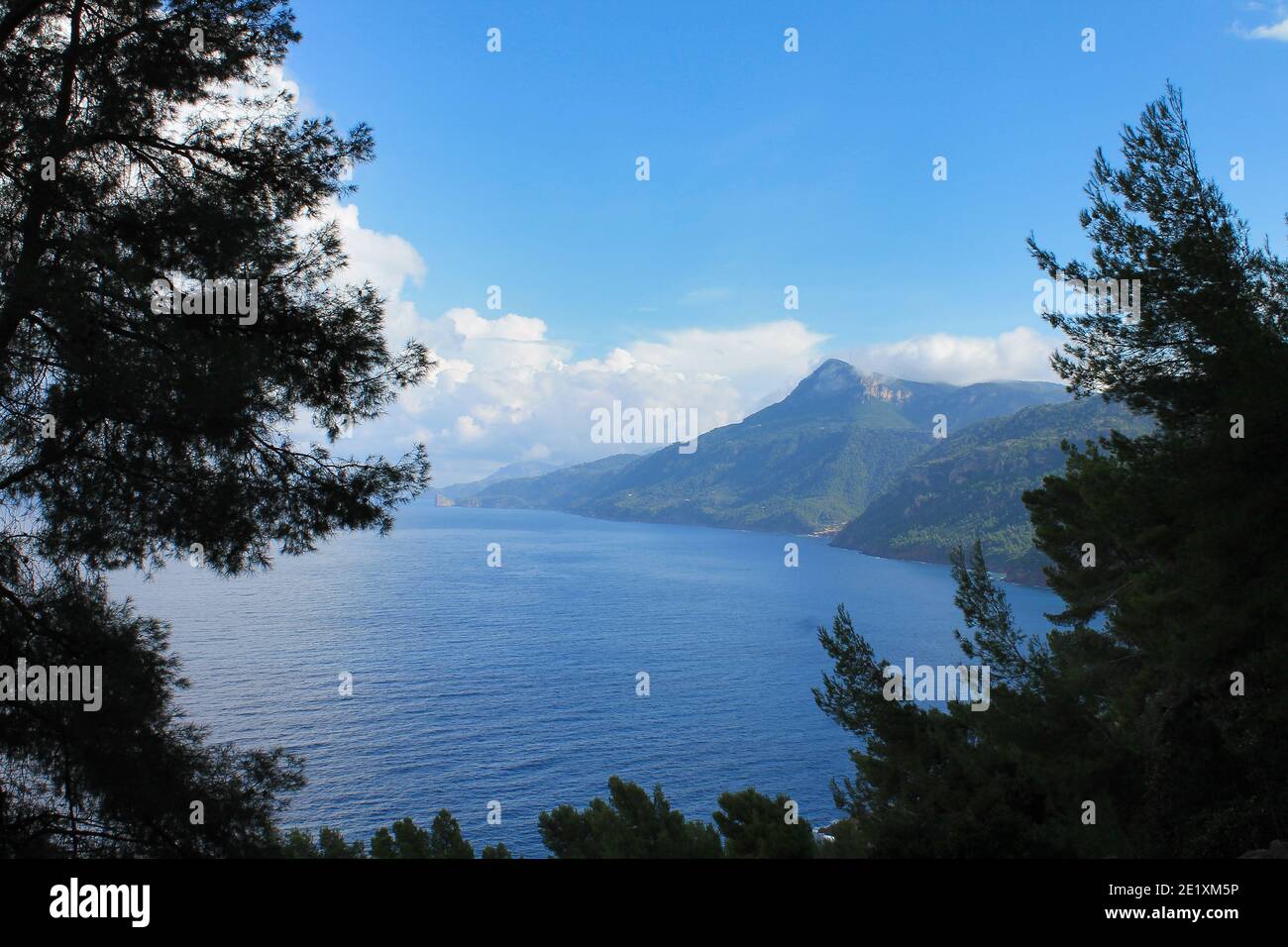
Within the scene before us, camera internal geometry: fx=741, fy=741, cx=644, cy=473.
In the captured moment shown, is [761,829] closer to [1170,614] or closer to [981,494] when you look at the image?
[1170,614]

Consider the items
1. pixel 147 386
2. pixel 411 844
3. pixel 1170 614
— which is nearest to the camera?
pixel 147 386

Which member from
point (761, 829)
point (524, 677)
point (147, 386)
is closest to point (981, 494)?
point (524, 677)

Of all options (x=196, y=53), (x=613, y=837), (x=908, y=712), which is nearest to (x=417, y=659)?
(x=613, y=837)

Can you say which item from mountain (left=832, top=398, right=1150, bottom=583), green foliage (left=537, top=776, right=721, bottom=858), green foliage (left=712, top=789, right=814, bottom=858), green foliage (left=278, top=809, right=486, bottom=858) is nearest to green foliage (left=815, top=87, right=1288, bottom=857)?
green foliage (left=712, top=789, right=814, bottom=858)

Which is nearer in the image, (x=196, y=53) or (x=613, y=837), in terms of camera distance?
(x=196, y=53)

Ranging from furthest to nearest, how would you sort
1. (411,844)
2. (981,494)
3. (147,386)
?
(981,494) < (411,844) < (147,386)

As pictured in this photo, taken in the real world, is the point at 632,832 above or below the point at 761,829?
below
